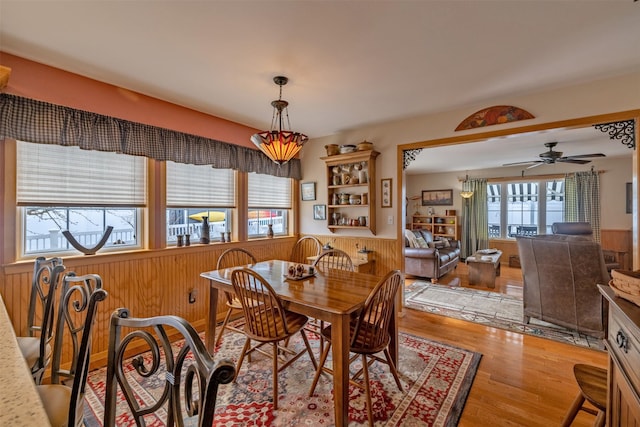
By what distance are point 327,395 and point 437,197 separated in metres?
7.40

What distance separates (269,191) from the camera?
14.3 feet

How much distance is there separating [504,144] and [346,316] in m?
4.71

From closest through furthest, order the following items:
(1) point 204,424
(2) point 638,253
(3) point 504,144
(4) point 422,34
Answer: (1) point 204,424
(4) point 422,34
(2) point 638,253
(3) point 504,144

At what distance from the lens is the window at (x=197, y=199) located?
126 inches

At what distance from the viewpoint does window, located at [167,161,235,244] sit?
126 inches

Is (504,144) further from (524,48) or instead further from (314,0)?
(314,0)

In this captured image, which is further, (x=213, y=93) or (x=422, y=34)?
(x=213, y=93)

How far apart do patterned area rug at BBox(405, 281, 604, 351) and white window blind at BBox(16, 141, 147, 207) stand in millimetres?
3797

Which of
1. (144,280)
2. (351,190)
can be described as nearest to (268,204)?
(351,190)

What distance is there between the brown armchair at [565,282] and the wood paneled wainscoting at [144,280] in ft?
5.16

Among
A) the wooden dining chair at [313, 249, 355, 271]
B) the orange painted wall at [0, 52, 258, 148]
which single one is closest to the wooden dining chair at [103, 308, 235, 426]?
the wooden dining chair at [313, 249, 355, 271]

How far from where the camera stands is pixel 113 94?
103 inches

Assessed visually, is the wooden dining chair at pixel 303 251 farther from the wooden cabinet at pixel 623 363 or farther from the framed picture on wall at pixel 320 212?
the wooden cabinet at pixel 623 363

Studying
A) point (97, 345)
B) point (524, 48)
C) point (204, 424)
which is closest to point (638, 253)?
point (524, 48)
